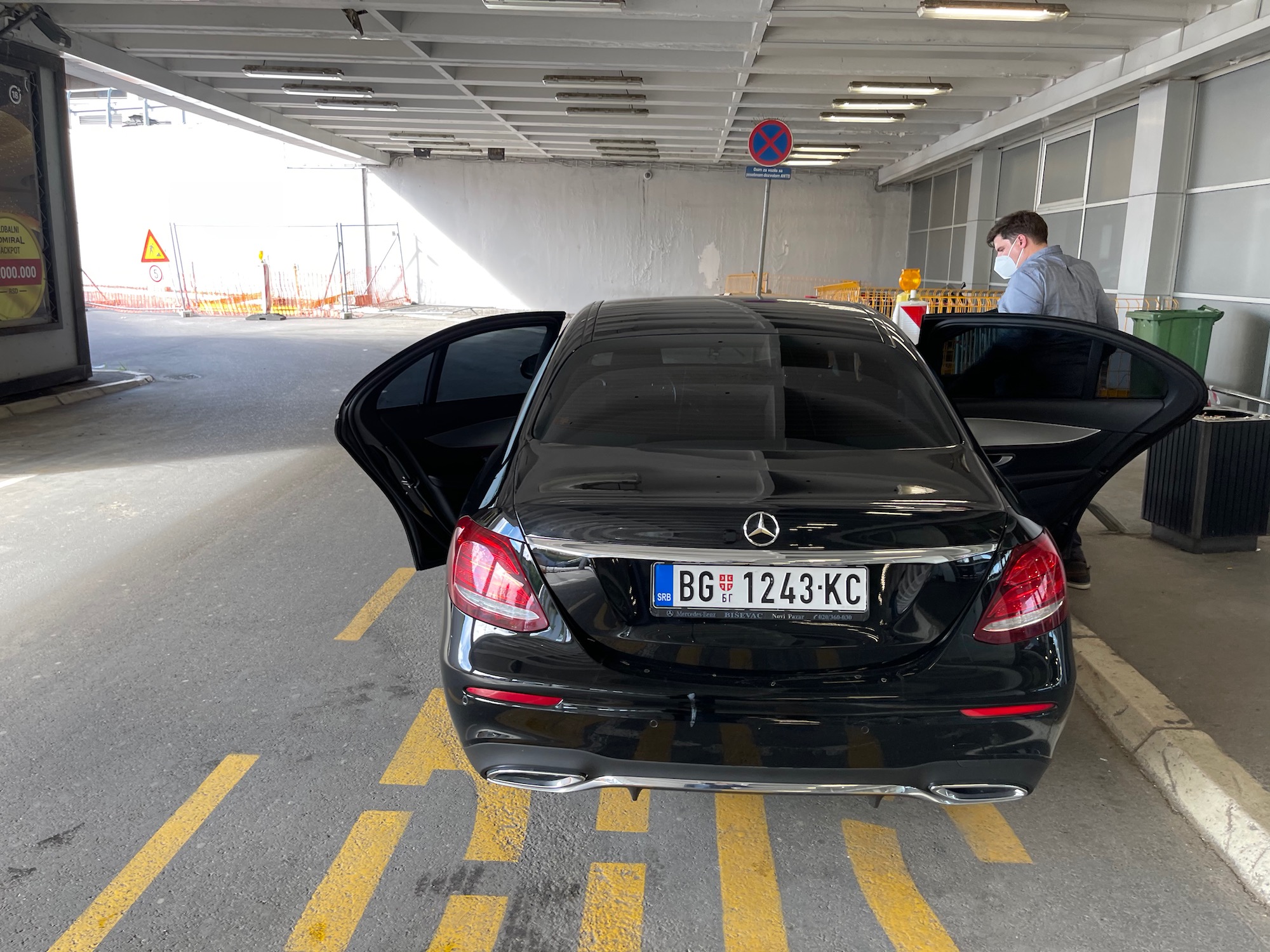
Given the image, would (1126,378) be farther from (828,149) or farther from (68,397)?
(828,149)

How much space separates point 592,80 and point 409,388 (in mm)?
12950

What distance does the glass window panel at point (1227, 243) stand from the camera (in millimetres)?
10945

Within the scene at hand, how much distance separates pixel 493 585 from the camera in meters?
2.46

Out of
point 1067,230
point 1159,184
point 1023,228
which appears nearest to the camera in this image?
point 1023,228

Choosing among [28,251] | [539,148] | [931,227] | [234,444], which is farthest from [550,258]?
[234,444]

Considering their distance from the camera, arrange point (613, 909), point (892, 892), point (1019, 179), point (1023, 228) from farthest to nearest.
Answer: point (1019, 179)
point (1023, 228)
point (892, 892)
point (613, 909)

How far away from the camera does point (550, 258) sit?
28797 mm

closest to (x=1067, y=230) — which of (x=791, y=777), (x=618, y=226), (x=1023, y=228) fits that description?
(x=1023, y=228)

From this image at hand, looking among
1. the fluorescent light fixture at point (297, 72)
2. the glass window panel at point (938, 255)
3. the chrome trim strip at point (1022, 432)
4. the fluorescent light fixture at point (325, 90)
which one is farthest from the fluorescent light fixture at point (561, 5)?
the glass window panel at point (938, 255)

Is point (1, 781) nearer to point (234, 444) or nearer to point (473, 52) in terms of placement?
point (234, 444)

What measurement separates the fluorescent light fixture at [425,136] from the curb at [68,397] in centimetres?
1234

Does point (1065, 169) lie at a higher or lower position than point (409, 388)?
higher

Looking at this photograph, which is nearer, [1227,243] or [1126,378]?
[1126,378]

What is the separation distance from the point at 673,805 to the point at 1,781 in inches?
87.1
